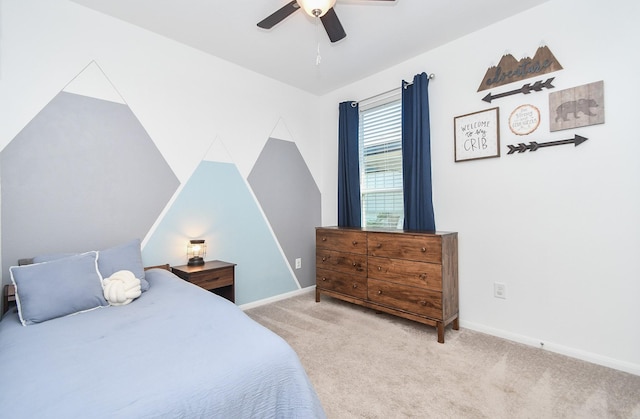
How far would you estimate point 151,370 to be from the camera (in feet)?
3.16

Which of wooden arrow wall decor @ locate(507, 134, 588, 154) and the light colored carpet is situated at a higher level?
wooden arrow wall decor @ locate(507, 134, 588, 154)

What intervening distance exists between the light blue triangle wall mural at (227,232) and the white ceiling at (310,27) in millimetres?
1185

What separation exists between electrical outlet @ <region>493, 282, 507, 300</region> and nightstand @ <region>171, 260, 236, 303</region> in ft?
7.76

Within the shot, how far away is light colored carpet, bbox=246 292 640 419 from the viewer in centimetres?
157

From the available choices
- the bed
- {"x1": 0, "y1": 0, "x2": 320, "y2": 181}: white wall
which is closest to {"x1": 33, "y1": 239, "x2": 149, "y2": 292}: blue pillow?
the bed

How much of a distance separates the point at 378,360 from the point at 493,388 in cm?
72

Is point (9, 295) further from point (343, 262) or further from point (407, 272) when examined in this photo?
point (407, 272)

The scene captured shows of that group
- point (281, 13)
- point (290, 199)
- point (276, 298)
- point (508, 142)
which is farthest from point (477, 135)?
point (276, 298)

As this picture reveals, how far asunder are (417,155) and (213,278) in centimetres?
230

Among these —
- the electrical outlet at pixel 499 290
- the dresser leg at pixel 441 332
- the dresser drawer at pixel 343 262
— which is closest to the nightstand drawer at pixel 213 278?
the dresser drawer at pixel 343 262

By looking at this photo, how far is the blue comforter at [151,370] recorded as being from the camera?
82 cm

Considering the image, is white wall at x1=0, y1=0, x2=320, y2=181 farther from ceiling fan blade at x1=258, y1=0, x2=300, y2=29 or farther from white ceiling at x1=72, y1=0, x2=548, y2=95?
ceiling fan blade at x1=258, y1=0, x2=300, y2=29

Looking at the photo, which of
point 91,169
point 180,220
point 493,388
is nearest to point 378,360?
point 493,388

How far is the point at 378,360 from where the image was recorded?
208 cm
